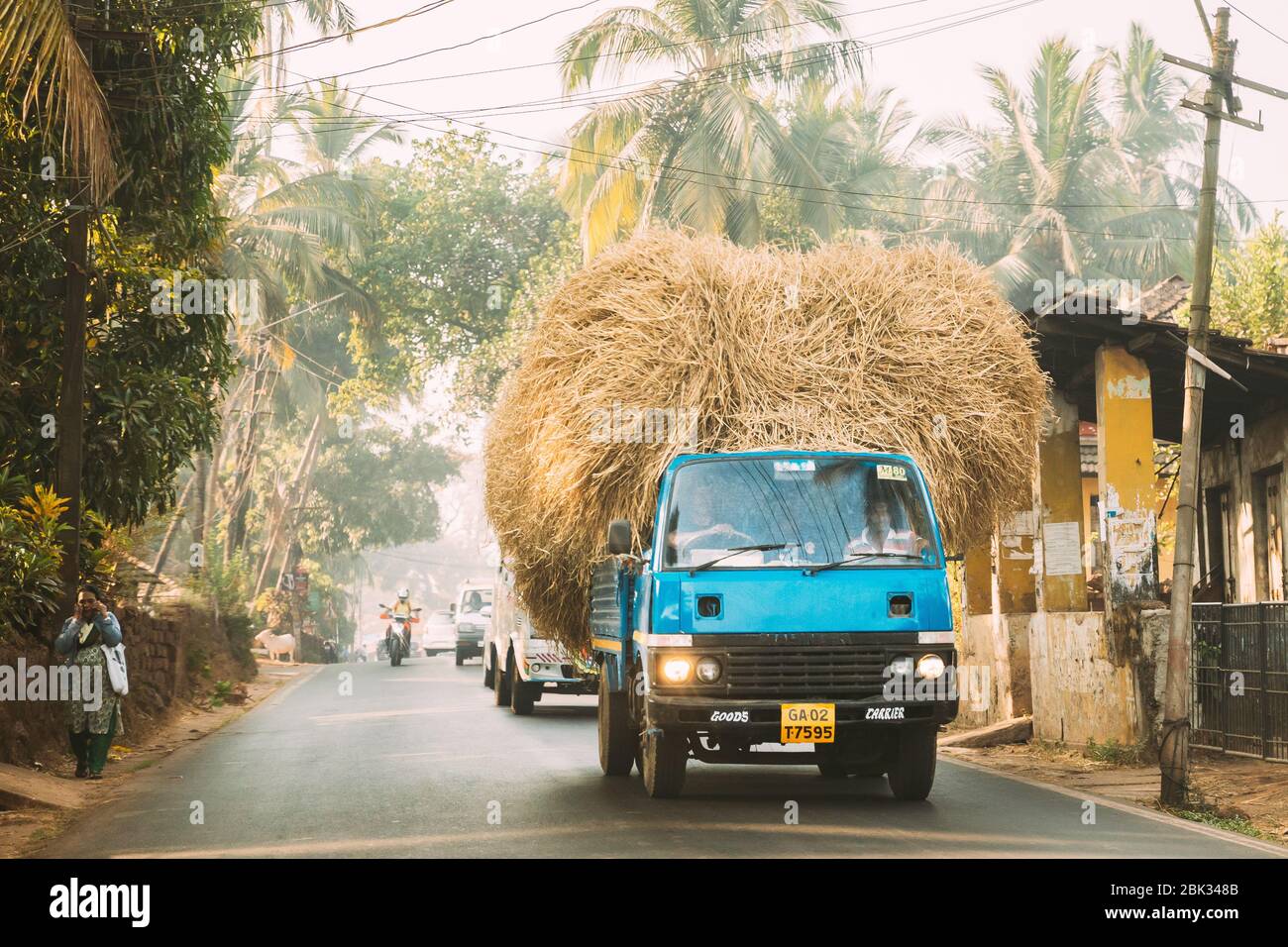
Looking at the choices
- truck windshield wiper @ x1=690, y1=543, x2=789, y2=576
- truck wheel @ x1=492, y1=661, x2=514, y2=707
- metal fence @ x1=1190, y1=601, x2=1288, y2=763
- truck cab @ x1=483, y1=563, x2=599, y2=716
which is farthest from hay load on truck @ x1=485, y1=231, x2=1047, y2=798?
truck wheel @ x1=492, y1=661, x2=514, y2=707

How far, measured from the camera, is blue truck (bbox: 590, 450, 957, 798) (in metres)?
9.62

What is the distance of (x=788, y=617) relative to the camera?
9.63 meters

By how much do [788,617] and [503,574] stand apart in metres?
9.05

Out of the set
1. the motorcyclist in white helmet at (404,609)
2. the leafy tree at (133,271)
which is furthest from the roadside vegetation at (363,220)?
the motorcyclist in white helmet at (404,609)

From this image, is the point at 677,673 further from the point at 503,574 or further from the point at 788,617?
the point at 503,574

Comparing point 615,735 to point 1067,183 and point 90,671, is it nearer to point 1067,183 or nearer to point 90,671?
point 90,671

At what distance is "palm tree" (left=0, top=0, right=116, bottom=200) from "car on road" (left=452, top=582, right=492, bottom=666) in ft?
76.8

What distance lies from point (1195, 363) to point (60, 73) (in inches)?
393

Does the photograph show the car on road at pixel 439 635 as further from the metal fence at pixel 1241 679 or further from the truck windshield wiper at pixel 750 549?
the truck windshield wiper at pixel 750 549

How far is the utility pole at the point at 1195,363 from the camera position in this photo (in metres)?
11.6

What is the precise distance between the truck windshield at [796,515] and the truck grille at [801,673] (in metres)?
0.60

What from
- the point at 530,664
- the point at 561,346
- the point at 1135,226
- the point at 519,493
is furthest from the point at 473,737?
the point at 1135,226

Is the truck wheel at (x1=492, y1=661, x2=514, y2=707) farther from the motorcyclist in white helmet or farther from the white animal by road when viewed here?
the white animal by road

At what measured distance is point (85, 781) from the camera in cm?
1340
